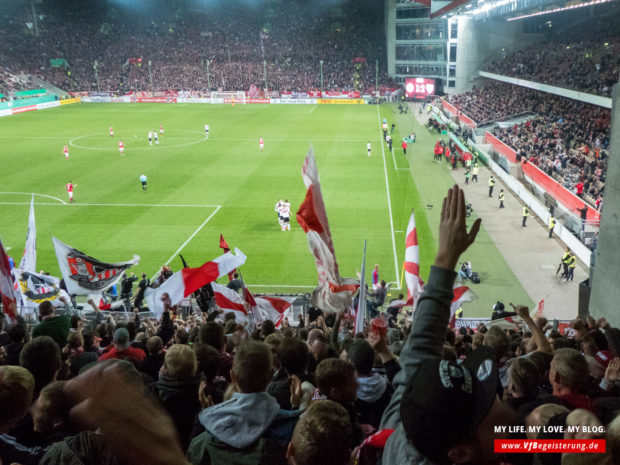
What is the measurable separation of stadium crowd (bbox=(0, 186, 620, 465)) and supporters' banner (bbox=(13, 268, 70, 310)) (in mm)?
9529

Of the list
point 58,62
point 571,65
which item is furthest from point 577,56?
point 58,62

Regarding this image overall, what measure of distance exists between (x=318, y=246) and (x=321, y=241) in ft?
0.32

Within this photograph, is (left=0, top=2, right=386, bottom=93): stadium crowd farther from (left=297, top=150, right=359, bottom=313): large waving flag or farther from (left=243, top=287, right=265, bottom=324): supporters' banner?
(left=297, top=150, right=359, bottom=313): large waving flag

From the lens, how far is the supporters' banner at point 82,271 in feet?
42.0

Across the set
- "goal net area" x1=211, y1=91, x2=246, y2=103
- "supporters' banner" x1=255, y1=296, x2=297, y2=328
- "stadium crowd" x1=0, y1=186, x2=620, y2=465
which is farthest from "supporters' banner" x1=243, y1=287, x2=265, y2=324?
"goal net area" x1=211, y1=91, x2=246, y2=103

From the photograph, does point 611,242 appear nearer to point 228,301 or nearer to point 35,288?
point 228,301

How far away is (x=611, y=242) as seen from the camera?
38.5 ft

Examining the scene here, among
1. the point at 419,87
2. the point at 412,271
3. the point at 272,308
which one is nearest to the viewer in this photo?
the point at 412,271

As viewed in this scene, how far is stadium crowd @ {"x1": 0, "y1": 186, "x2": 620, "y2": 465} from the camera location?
6.72 feet

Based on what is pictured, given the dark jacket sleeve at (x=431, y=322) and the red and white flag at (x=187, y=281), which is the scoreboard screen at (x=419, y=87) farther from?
the dark jacket sleeve at (x=431, y=322)

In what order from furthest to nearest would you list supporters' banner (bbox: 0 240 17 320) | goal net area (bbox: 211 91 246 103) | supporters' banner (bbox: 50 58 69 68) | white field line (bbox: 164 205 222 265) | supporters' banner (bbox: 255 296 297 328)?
supporters' banner (bbox: 50 58 69 68) < goal net area (bbox: 211 91 246 103) < white field line (bbox: 164 205 222 265) < supporters' banner (bbox: 255 296 297 328) < supporters' banner (bbox: 0 240 17 320)

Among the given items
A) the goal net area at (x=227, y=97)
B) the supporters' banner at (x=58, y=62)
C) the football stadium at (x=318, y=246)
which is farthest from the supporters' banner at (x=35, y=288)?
the supporters' banner at (x=58, y=62)

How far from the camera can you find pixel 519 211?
26188mm

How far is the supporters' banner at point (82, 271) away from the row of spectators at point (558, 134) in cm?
1867
